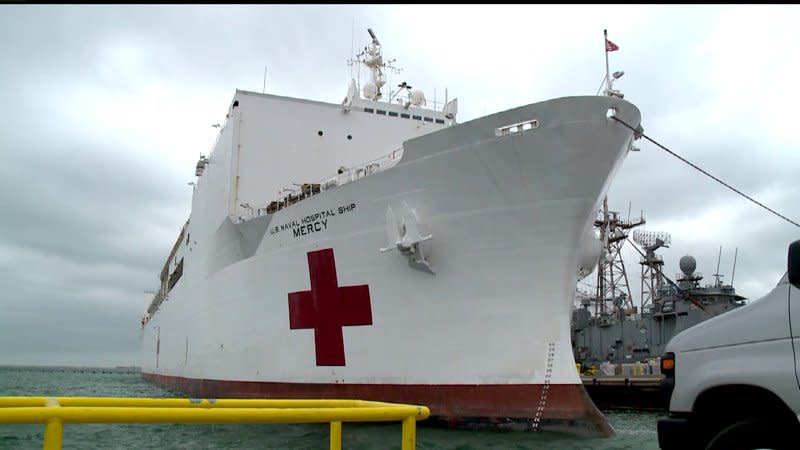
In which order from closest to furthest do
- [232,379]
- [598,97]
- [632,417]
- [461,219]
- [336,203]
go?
[598,97] → [461,219] → [336,203] → [232,379] → [632,417]

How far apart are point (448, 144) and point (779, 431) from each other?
5790 millimetres

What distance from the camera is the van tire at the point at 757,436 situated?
2.54 m

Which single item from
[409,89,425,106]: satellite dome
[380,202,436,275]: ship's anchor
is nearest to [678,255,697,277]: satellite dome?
[409,89,425,106]: satellite dome

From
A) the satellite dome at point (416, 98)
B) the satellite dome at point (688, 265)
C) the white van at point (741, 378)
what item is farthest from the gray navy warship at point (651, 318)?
the white van at point (741, 378)

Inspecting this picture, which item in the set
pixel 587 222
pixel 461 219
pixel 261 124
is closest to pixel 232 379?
pixel 261 124

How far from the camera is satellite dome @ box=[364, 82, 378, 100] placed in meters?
13.4

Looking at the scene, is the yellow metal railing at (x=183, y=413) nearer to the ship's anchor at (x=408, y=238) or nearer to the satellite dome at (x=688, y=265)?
the ship's anchor at (x=408, y=238)


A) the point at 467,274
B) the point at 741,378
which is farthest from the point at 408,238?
the point at 741,378

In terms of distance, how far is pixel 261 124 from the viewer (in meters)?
11.7

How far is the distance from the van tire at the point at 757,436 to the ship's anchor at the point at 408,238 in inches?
210

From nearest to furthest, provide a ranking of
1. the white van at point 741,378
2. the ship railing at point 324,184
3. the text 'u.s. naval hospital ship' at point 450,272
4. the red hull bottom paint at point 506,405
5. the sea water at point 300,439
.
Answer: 1. the white van at point 741,378
2. the sea water at point 300,439
3. the red hull bottom paint at point 506,405
4. the text 'u.s. naval hospital ship' at point 450,272
5. the ship railing at point 324,184

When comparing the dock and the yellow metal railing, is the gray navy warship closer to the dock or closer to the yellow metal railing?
the dock

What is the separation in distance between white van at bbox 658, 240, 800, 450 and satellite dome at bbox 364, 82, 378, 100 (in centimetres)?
1112

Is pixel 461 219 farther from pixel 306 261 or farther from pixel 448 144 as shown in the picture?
pixel 306 261
